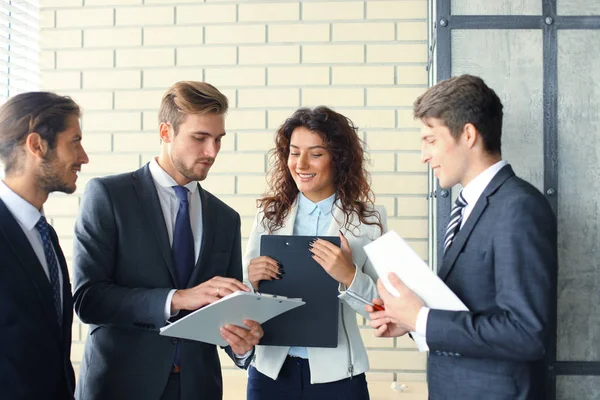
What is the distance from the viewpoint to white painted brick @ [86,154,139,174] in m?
3.63

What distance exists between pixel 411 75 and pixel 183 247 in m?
2.01

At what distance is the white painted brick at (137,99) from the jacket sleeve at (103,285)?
5.93 feet

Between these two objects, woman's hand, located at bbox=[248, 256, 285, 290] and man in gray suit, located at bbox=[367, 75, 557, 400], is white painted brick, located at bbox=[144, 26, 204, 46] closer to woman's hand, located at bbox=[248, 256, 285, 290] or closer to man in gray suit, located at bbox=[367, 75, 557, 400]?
woman's hand, located at bbox=[248, 256, 285, 290]

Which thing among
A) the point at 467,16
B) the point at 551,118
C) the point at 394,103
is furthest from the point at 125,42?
the point at 551,118

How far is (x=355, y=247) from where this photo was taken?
2.27m

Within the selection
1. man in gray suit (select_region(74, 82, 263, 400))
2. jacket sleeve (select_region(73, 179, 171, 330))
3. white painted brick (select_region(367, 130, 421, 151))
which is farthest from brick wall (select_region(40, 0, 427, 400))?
jacket sleeve (select_region(73, 179, 171, 330))

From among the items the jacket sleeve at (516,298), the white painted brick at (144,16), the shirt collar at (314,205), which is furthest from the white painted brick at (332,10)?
the jacket sleeve at (516,298)

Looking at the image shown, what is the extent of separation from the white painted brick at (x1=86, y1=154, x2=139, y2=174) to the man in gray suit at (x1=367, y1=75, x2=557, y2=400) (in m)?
2.28

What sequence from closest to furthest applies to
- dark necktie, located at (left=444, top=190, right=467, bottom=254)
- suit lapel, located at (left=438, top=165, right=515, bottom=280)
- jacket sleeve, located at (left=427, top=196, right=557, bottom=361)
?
1. jacket sleeve, located at (left=427, top=196, right=557, bottom=361)
2. suit lapel, located at (left=438, top=165, right=515, bottom=280)
3. dark necktie, located at (left=444, top=190, right=467, bottom=254)

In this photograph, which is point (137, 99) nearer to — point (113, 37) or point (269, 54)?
point (113, 37)

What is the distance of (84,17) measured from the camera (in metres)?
3.68

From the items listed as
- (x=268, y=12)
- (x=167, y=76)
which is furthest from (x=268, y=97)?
(x=167, y=76)

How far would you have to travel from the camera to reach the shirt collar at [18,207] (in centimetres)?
159

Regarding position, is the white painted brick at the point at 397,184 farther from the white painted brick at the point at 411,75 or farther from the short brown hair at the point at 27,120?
the short brown hair at the point at 27,120
